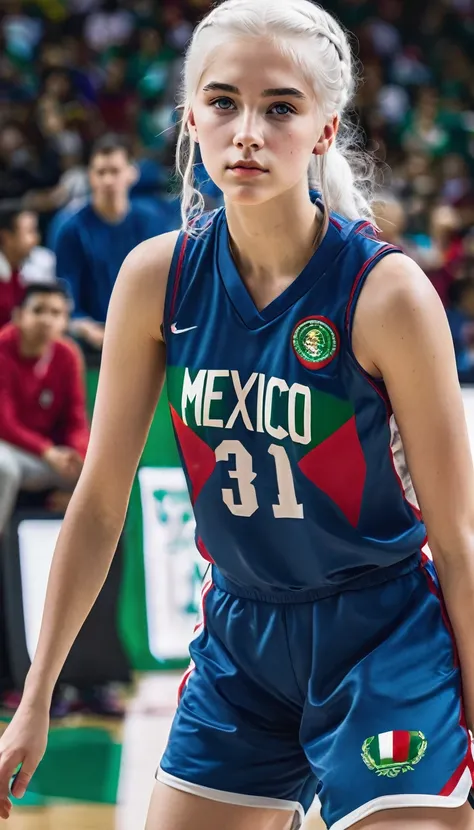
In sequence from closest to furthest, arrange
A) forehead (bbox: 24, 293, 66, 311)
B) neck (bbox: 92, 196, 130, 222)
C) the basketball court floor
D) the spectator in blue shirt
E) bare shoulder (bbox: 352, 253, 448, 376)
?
bare shoulder (bbox: 352, 253, 448, 376), the basketball court floor, forehead (bbox: 24, 293, 66, 311), the spectator in blue shirt, neck (bbox: 92, 196, 130, 222)

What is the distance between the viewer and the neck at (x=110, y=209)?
645cm

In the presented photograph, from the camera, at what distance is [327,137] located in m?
1.85

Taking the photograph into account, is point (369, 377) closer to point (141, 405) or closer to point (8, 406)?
point (141, 405)

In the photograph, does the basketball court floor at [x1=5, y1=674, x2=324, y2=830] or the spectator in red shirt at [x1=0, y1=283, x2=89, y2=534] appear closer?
the basketball court floor at [x1=5, y1=674, x2=324, y2=830]

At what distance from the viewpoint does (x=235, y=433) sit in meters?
1.82

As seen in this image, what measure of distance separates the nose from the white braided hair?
0.36 feet

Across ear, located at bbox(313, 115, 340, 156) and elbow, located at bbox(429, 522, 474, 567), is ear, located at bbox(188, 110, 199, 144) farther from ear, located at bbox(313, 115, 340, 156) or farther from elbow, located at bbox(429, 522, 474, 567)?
elbow, located at bbox(429, 522, 474, 567)

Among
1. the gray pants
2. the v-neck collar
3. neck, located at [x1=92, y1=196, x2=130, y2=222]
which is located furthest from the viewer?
neck, located at [x1=92, y1=196, x2=130, y2=222]

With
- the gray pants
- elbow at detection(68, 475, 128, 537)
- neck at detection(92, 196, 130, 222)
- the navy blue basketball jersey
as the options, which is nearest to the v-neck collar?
the navy blue basketball jersey

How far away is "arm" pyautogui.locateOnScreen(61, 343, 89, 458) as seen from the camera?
4.87 meters

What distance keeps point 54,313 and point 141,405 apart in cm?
327

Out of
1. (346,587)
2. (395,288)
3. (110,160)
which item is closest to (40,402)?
(110,160)

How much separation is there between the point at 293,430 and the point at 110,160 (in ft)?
16.2

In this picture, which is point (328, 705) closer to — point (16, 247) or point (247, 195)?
point (247, 195)
